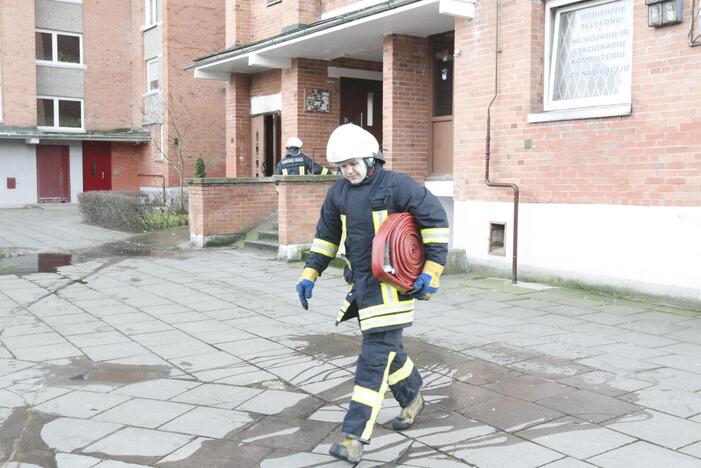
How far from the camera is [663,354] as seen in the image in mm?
5957

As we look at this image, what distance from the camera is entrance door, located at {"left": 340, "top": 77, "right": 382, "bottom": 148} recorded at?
53.5 feet

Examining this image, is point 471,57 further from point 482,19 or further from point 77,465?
point 77,465

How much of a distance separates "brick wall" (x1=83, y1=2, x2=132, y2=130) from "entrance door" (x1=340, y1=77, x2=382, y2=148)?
16736 millimetres

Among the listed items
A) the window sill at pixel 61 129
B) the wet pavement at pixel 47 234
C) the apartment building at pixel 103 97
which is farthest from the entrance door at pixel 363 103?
the window sill at pixel 61 129

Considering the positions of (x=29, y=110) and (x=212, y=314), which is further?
(x=29, y=110)

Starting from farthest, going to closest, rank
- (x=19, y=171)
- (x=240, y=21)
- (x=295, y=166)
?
(x=19, y=171) < (x=240, y=21) < (x=295, y=166)

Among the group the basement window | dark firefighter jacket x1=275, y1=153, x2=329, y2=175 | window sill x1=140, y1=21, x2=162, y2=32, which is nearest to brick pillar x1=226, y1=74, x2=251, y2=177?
dark firefighter jacket x1=275, y1=153, x2=329, y2=175

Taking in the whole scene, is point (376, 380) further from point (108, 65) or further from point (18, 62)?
point (108, 65)

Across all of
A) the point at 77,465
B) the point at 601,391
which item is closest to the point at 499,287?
the point at 601,391

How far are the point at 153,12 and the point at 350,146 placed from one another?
2722 centimetres

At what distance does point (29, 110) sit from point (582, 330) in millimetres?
27103

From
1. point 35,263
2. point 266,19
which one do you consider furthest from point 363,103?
point 35,263

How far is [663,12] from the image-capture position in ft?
26.3

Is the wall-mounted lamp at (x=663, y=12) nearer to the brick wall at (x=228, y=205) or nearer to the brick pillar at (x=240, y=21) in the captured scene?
the brick wall at (x=228, y=205)
